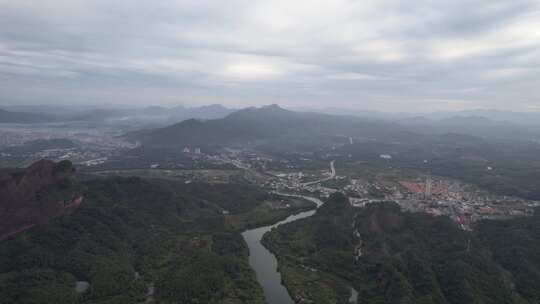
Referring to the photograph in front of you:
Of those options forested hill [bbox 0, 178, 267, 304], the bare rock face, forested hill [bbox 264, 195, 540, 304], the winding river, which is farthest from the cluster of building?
the bare rock face

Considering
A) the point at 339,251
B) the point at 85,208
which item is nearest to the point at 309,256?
the point at 339,251

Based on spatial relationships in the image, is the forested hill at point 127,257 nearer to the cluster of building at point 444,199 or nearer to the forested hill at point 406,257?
the forested hill at point 406,257

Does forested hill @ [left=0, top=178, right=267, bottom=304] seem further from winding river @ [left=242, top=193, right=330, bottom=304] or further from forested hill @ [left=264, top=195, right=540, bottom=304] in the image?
forested hill @ [left=264, top=195, right=540, bottom=304]

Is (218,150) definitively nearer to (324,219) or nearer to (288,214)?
(288,214)

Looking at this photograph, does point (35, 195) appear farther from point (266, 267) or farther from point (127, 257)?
point (266, 267)

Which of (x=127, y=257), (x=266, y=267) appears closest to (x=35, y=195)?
(x=127, y=257)

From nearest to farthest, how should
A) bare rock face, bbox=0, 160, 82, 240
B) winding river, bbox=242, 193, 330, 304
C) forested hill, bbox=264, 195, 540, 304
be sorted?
forested hill, bbox=264, 195, 540, 304
winding river, bbox=242, 193, 330, 304
bare rock face, bbox=0, 160, 82, 240
